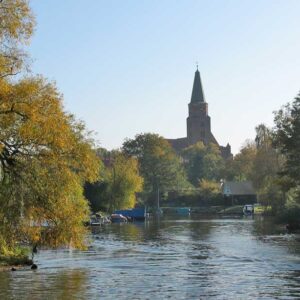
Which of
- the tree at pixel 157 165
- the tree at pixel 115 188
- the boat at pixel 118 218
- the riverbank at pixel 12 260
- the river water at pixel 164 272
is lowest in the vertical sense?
the river water at pixel 164 272

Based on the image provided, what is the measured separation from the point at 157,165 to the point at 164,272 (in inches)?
4441

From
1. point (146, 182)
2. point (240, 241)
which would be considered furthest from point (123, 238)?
point (146, 182)

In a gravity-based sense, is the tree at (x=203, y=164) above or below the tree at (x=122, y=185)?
above

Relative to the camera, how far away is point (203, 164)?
190 metres

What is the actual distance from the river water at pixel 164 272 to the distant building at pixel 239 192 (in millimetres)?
90067

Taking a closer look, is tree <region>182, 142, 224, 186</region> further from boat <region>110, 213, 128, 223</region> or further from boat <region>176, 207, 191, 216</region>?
boat <region>110, 213, 128, 223</region>

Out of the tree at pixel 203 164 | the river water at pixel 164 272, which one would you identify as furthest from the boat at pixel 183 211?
the river water at pixel 164 272

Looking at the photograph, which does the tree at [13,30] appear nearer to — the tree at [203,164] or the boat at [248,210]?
the boat at [248,210]

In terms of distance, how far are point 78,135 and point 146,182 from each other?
11764 centimetres

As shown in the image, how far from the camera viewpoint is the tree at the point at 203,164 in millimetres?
187250

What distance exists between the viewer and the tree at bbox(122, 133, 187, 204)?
147m

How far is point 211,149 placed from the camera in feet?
643

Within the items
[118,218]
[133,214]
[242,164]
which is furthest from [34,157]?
[242,164]

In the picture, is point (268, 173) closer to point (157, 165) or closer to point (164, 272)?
point (157, 165)
